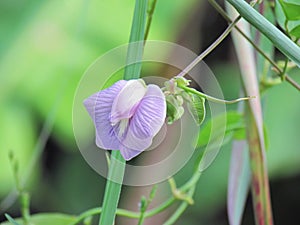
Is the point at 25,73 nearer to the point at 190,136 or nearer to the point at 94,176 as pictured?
the point at 94,176

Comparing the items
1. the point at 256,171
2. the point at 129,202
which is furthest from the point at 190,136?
the point at 129,202

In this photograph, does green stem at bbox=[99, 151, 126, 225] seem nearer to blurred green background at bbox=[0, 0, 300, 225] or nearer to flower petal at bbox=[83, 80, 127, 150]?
flower petal at bbox=[83, 80, 127, 150]

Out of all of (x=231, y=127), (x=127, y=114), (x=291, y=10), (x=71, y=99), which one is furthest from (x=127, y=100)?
(x=71, y=99)

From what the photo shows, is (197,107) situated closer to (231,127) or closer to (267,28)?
(267,28)

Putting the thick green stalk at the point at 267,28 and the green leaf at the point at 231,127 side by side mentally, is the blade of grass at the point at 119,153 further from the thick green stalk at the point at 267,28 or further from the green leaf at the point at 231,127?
the green leaf at the point at 231,127

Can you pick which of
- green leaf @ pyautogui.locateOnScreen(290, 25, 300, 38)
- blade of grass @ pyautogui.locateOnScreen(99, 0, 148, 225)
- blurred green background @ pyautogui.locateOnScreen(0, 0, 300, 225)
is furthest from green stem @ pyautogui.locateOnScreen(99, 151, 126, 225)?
blurred green background @ pyautogui.locateOnScreen(0, 0, 300, 225)

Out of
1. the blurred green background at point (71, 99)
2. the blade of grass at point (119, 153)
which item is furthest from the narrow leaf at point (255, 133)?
the blurred green background at point (71, 99)
